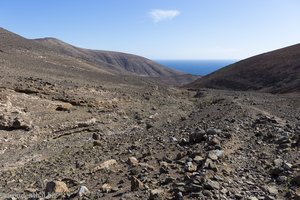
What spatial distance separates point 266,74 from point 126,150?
37.8 metres

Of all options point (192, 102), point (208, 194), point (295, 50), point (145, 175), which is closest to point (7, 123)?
point (145, 175)

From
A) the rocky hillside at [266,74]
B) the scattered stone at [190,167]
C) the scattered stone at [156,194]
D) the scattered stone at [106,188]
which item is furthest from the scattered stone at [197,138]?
the rocky hillside at [266,74]

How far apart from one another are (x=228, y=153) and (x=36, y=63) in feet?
58.1

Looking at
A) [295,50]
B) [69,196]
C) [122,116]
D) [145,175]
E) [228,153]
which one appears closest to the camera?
[69,196]

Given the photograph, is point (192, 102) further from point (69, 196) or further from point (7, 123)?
point (69, 196)

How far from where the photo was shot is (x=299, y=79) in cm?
3838

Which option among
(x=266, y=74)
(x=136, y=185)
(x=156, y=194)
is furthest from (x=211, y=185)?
(x=266, y=74)

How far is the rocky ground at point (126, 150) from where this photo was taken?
7.43 metres

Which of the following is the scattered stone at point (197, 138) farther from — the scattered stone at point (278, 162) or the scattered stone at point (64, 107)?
the scattered stone at point (64, 107)

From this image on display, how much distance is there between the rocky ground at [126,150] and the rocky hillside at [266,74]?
20236 mm

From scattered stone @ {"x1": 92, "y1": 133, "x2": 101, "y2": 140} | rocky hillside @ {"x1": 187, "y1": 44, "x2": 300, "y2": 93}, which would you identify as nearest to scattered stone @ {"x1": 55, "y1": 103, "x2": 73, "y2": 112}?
scattered stone @ {"x1": 92, "y1": 133, "x2": 101, "y2": 140}

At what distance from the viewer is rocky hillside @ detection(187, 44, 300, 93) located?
1581 inches

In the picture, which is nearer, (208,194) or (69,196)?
(208,194)

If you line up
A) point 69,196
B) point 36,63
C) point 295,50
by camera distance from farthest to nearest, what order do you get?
point 295,50 → point 36,63 → point 69,196
